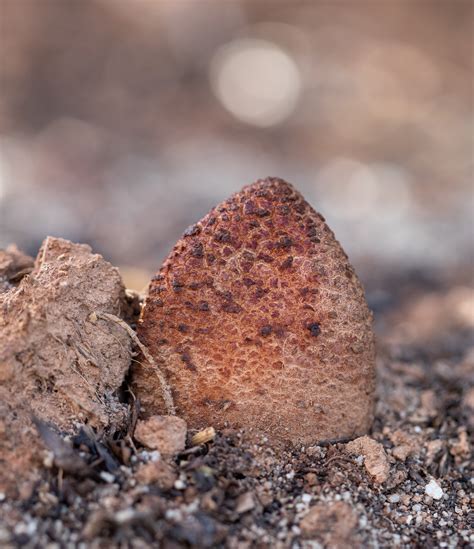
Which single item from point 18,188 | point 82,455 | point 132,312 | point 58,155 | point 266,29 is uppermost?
point 266,29

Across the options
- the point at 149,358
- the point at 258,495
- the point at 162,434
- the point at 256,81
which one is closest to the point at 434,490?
the point at 258,495

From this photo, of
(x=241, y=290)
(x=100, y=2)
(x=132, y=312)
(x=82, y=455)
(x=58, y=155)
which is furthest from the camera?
(x=100, y=2)

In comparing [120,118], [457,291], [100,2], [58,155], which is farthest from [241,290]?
[100,2]

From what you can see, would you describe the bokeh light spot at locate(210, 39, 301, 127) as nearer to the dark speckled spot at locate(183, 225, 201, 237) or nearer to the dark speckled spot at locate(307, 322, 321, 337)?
the dark speckled spot at locate(183, 225, 201, 237)

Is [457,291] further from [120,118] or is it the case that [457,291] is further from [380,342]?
[120,118]

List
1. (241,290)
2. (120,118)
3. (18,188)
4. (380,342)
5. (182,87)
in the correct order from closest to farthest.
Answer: (241,290) < (380,342) < (18,188) < (120,118) < (182,87)

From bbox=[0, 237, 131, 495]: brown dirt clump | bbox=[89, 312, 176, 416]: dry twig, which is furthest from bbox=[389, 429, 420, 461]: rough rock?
bbox=[0, 237, 131, 495]: brown dirt clump

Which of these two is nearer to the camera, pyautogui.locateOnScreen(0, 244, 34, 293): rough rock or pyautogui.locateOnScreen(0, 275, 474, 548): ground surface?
pyautogui.locateOnScreen(0, 275, 474, 548): ground surface
